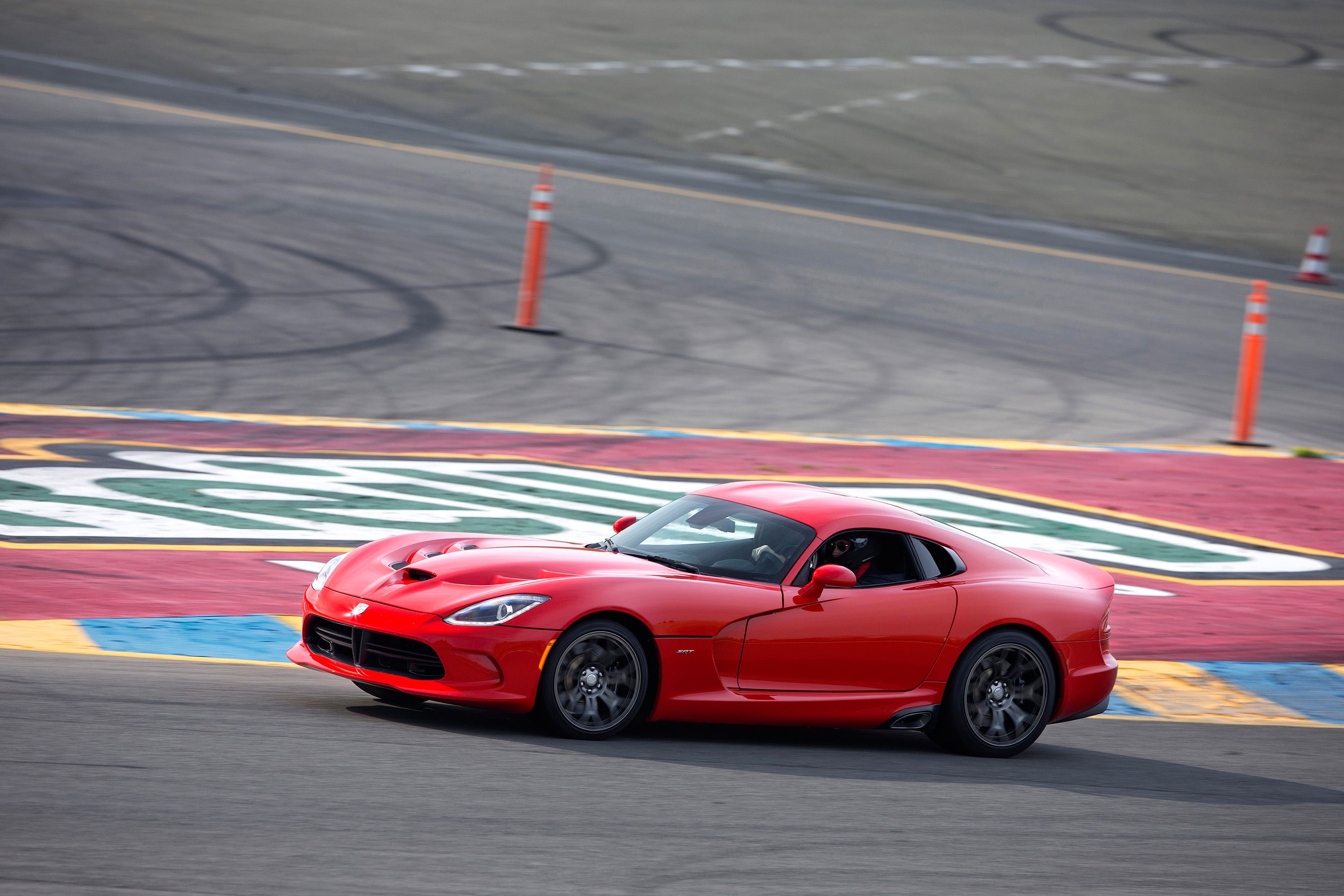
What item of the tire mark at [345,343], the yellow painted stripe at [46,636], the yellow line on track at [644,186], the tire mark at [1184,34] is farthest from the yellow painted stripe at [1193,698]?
the tire mark at [1184,34]

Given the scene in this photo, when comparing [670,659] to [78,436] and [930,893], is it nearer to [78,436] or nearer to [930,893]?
[930,893]

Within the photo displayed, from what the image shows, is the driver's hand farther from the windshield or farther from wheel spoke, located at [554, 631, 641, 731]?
wheel spoke, located at [554, 631, 641, 731]

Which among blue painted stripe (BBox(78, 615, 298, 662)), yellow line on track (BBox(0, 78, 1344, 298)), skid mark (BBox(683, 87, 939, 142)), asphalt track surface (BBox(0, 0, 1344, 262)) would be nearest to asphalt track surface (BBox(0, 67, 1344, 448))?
yellow line on track (BBox(0, 78, 1344, 298))

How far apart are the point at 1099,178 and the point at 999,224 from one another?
15.6 feet

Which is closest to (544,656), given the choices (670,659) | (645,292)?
(670,659)

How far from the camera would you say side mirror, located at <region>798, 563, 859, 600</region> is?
7371 mm

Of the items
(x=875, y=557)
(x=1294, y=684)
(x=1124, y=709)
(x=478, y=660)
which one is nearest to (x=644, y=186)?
(x=1294, y=684)

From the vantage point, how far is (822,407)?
638 inches

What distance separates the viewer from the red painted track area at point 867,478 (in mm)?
9438

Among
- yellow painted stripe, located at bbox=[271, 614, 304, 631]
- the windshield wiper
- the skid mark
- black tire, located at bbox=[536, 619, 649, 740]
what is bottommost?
yellow painted stripe, located at bbox=[271, 614, 304, 631]

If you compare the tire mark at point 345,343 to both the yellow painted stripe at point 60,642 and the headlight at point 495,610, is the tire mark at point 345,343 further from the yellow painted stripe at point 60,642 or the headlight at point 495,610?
the headlight at point 495,610

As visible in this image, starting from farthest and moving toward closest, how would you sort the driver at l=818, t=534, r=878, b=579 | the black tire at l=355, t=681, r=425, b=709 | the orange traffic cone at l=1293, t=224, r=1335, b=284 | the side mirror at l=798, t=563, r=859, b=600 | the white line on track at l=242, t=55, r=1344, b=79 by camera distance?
1. the white line on track at l=242, t=55, r=1344, b=79
2. the orange traffic cone at l=1293, t=224, r=1335, b=284
3. the driver at l=818, t=534, r=878, b=579
4. the side mirror at l=798, t=563, r=859, b=600
5. the black tire at l=355, t=681, r=425, b=709

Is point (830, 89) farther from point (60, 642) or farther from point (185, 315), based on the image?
point (60, 642)

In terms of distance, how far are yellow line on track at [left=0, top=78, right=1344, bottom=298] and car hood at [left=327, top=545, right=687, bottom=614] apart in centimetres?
1715
